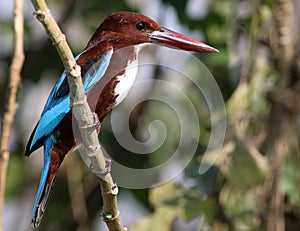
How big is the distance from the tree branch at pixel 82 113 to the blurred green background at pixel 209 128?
1034 mm

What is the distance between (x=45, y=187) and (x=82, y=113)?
41 cm

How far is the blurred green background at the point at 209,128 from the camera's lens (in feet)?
10.5

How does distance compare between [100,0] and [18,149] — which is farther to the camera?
[18,149]

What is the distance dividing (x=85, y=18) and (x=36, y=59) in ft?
0.94

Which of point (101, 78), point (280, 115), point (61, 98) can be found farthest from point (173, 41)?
point (280, 115)

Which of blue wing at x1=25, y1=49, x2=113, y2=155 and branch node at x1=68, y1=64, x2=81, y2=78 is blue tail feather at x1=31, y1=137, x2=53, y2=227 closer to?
blue wing at x1=25, y1=49, x2=113, y2=155

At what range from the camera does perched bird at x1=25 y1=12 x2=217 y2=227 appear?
2256 millimetres

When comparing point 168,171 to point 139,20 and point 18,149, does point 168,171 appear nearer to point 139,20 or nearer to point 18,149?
point 18,149

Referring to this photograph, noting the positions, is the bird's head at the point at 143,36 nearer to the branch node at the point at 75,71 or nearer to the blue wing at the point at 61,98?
the blue wing at the point at 61,98

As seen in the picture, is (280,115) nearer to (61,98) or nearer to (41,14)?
(61,98)

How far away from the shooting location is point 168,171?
3744 mm

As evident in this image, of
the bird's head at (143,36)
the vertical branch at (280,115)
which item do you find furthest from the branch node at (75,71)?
the vertical branch at (280,115)

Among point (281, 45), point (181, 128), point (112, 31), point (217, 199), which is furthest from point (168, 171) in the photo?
point (112, 31)

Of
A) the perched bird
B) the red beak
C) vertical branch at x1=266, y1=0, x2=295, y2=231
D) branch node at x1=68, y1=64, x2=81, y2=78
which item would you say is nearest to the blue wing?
the perched bird
